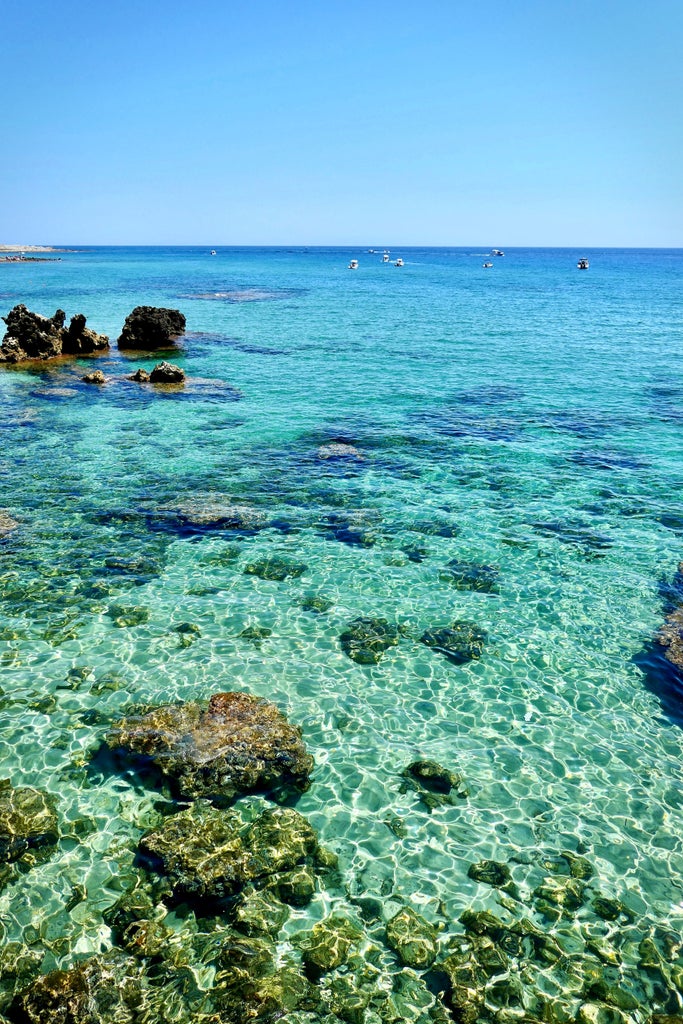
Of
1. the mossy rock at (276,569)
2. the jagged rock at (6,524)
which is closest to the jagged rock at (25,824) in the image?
the mossy rock at (276,569)

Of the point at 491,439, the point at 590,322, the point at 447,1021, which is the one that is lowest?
the point at 447,1021

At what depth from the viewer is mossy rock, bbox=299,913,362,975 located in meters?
7.39

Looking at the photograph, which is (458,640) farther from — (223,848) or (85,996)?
(85,996)

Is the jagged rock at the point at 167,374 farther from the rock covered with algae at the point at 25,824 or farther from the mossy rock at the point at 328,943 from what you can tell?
the mossy rock at the point at 328,943

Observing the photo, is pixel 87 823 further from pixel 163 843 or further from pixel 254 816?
pixel 254 816

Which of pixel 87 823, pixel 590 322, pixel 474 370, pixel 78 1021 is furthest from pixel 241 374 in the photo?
pixel 590 322

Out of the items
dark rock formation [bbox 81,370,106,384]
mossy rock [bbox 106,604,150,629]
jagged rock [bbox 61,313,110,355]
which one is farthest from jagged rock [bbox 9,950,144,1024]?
jagged rock [bbox 61,313,110,355]

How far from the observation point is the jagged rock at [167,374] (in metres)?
35.1

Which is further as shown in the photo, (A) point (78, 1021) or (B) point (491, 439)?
(B) point (491, 439)

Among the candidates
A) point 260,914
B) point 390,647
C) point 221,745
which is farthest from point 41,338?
point 260,914

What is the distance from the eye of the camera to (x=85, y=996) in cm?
680

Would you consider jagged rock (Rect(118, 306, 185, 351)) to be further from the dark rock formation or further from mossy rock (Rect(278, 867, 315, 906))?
mossy rock (Rect(278, 867, 315, 906))

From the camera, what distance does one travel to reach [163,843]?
8.61 metres

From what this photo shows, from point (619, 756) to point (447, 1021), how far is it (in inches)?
214
